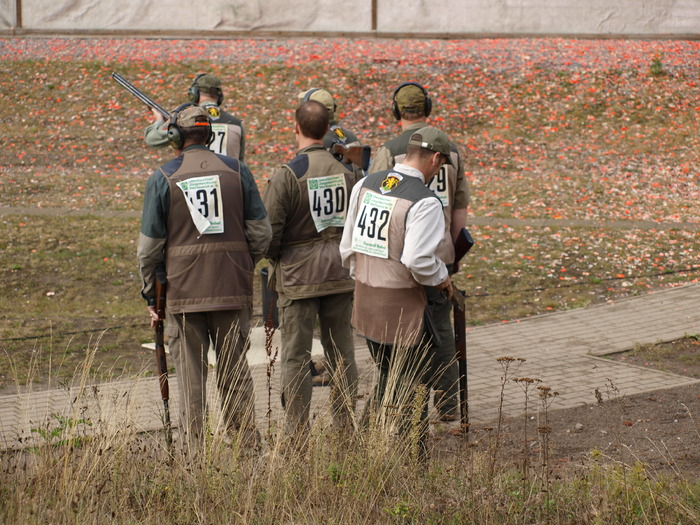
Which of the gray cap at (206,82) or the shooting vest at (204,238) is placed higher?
the gray cap at (206,82)

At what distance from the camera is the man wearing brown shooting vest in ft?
19.9

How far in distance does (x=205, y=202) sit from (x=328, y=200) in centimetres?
90

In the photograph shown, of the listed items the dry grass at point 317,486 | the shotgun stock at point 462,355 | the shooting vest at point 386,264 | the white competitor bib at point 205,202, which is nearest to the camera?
the dry grass at point 317,486

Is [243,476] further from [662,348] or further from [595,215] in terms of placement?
[595,215]

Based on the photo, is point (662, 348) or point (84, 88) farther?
point (84, 88)

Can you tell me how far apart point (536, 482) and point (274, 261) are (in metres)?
2.40

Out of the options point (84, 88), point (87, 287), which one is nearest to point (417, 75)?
point (84, 88)

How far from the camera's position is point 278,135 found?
62.8 ft

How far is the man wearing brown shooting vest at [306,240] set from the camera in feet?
19.9

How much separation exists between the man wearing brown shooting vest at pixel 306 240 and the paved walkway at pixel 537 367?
0.32 meters

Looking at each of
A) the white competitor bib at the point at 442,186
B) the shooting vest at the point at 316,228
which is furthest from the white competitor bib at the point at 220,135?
the white competitor bib at the point at 442,186

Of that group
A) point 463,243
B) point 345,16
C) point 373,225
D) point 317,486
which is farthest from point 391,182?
point 345,16

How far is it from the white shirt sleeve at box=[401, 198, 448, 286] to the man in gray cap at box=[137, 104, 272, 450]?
1067 millimetres

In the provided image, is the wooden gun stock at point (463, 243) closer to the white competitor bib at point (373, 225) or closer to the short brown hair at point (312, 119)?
the white competitor bib at point (373, 225)
